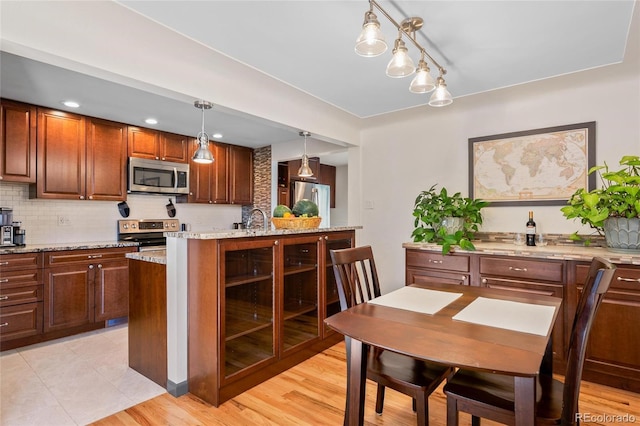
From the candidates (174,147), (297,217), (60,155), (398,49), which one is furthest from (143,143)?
(398,49)

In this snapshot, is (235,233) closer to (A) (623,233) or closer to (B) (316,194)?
(A) (623,233)

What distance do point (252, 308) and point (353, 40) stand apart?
1.95 metres

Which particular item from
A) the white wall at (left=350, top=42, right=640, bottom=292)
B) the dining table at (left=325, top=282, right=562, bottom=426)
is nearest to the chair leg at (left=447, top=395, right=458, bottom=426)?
the dining table at (left=325, top=282, right=562, bottom=426)

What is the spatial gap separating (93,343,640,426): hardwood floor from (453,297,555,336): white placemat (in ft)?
2.72

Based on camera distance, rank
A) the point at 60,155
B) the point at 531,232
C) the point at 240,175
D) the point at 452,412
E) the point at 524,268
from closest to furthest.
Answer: the point at 452,412 < the point at 524,268 < the point at 531,232 < the point at 60,155 < the point at 240,175

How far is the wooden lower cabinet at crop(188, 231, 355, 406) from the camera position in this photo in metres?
2.09

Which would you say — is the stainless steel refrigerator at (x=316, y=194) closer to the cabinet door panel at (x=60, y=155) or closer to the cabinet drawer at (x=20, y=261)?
the cabinet door panel at (x=60, y=155)

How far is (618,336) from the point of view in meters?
2.23

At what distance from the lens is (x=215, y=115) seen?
142 inches

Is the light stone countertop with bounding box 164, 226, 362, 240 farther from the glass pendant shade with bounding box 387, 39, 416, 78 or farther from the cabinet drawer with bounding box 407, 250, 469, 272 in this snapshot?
the glass pendant shade with bounding box 387, 39, 416, 78

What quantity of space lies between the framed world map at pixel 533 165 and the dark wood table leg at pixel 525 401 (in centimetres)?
253

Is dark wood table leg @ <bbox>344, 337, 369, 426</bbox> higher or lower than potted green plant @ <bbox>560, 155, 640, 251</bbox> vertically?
lower

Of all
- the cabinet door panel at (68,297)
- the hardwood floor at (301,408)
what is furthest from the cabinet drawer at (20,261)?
the hardwood floor at (301,408)

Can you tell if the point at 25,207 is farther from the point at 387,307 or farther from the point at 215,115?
the point at 387,307
